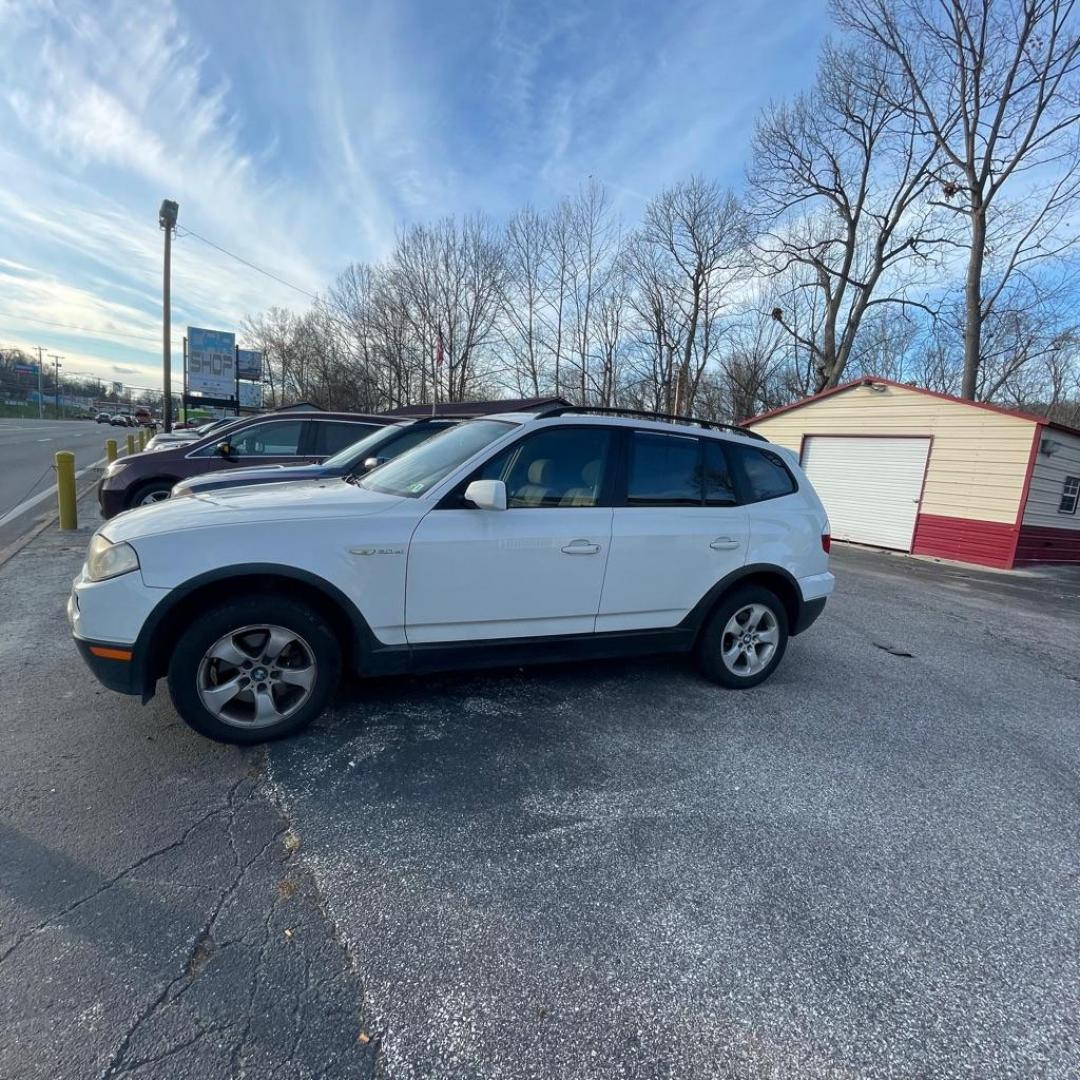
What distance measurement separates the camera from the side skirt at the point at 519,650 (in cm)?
322

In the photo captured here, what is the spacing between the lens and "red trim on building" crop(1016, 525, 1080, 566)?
11.9m

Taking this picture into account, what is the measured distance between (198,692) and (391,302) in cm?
3628

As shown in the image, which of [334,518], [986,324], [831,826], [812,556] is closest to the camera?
[831,826]

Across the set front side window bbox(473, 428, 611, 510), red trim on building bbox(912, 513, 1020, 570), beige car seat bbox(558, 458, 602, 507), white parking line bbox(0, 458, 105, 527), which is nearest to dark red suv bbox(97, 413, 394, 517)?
white parking line bbox(0, 458, 105, 527)

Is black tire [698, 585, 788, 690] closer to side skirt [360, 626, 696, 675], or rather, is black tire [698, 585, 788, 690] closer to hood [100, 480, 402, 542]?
side skirt [360, 626, 696, 675]

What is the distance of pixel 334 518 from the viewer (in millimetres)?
3064

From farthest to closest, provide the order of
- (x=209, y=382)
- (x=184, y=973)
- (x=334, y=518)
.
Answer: (x=209, y=382)
(x=334, y=518)
(x=184, y=973)

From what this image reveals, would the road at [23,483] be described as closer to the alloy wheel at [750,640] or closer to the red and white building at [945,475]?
the alloy wheel at [750,640]

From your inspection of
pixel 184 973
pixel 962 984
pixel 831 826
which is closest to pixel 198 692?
pixel 184 973

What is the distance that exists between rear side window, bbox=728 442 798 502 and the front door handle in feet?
4.36

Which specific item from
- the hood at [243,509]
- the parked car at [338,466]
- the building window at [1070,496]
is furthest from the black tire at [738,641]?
the building window at [1070,496]

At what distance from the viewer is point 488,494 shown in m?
3.10

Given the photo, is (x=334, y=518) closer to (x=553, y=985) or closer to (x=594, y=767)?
(x=594, y=767)

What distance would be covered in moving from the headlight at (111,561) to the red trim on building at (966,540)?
14247 millimetres
